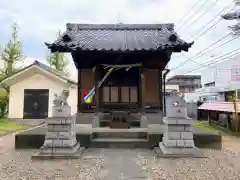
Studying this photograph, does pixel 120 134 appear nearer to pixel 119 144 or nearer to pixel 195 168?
pixel 119 144

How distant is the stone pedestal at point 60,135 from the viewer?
5.30 m

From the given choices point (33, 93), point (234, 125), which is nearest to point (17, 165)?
point (234, 125)

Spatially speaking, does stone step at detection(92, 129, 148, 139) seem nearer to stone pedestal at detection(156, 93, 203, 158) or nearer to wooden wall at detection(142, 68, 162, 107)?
stone pedestal at detection(156, 93, 203, 158)

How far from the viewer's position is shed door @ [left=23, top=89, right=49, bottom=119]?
14914mm

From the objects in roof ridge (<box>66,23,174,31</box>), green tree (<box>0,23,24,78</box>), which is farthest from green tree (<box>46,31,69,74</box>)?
roof ridge (<box>66,23,174,31</box>)

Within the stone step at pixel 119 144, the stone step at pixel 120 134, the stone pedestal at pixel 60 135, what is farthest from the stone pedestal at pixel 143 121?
the stone pedestal at pixel 60 135

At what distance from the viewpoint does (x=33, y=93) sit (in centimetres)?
1516

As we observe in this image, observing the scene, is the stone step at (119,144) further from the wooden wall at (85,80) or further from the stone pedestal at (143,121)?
the wooden wall at (85,80)

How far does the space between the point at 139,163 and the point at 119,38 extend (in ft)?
19.3

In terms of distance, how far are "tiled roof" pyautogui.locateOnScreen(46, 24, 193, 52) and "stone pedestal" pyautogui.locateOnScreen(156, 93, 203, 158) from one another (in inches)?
101

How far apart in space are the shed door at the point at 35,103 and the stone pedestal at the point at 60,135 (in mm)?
10200

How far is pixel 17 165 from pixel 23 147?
161 centimetres

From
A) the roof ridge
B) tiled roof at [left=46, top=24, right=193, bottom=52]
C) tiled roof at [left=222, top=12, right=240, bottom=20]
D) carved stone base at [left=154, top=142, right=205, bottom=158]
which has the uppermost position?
tiled roof at [left=222, top=12, right=240, bottom=20]

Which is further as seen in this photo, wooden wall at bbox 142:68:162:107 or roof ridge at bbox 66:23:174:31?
roof ridge at bbox 66:23:174:31
